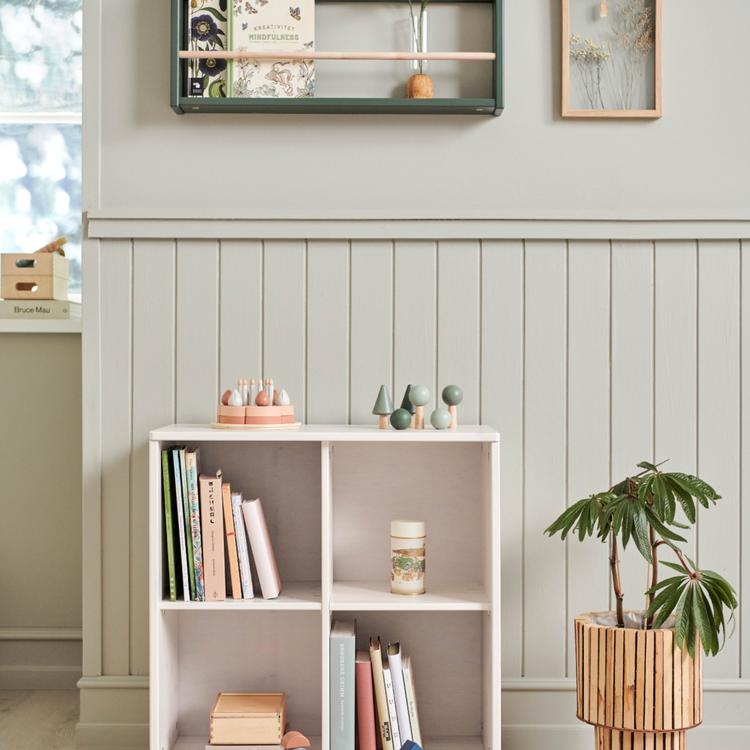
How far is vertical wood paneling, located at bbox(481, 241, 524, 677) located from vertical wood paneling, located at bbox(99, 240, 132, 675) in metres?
0.97

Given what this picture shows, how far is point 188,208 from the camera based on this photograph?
176 centimetres

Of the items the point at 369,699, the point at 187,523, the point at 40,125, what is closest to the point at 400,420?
the point at 187,523

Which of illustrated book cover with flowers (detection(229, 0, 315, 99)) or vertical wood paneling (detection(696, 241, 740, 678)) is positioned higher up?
illustrated book cover with flowers (detection(229, 0, 315, 99))

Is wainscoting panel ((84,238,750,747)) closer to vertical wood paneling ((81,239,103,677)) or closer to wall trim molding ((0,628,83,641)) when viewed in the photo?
vertical wood paneling ((81,239,103,677))

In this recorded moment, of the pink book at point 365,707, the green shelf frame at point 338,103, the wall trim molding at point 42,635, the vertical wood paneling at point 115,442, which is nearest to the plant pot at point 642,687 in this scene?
the pink book at point 365,707

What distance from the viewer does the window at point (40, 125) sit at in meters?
2.28

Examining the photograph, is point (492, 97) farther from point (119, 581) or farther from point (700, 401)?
point (119, 581)

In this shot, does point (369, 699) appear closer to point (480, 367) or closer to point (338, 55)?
point (480, 367)

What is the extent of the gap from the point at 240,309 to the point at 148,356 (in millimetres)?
280

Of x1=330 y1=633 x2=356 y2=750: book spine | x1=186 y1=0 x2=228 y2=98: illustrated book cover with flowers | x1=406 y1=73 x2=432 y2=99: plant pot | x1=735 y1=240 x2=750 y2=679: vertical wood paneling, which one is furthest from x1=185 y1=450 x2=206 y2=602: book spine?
x1=735 y1=240 x2=750 y2=679: vertical wood paneling

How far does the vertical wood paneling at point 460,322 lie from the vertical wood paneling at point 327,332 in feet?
0.84

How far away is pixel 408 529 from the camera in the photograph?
1.58 meters

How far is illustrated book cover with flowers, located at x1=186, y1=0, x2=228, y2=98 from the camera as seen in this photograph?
1.74 metres

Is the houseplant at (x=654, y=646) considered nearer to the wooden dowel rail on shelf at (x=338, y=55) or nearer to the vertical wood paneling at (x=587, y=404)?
the vertical wood paneling at (x=587, y=404)
